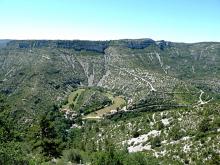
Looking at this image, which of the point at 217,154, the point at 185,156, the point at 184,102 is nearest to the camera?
the point at 217,154

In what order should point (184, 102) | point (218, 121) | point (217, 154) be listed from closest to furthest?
1. point (217, 154)
2. point (218, 121)
3. point (184, 102)

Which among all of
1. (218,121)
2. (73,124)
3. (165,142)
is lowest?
(73,124)

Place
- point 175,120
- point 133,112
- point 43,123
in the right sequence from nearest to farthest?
1. point 43,123
2. point 175,120
3. point 133,112

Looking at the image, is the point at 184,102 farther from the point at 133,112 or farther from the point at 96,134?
the point at 96,134

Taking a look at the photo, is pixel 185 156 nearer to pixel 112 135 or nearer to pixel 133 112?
pixel 112 135

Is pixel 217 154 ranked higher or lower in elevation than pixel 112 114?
higher

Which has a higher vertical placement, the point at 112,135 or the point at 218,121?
the point at 218,121

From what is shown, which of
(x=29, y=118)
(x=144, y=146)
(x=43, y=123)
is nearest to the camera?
(x=43, y=123)

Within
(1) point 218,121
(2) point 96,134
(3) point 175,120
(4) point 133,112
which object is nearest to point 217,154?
(1) point 218,121

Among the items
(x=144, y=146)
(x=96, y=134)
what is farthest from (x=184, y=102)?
(x=144, y=146)

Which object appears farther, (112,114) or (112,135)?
(112,114)
